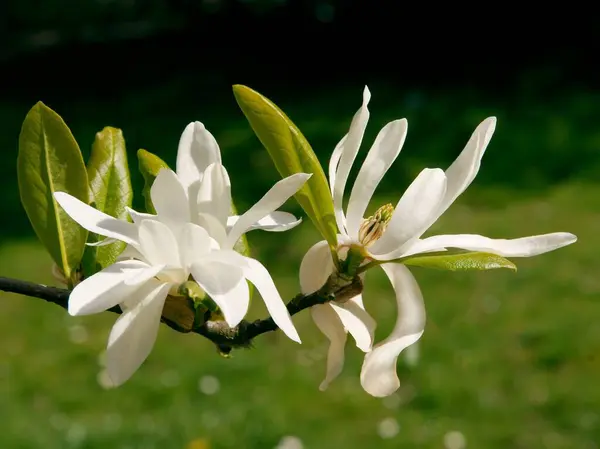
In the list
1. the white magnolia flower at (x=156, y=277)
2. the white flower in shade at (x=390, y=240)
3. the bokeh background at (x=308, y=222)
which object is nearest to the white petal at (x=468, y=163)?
the white flower in shade at (x=390, y=240)

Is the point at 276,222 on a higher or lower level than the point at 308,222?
higher

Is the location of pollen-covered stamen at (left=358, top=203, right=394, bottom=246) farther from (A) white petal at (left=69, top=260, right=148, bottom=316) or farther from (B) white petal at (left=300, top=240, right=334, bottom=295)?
(A) white petal at (left=69, top=260, right=148, bottom=316)

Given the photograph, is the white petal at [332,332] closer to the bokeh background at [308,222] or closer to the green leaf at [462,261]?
the green leaf at [462,261]

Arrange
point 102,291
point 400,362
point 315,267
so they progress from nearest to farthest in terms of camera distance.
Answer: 1. point 102,291
2. point 315,267
3. point 400,362

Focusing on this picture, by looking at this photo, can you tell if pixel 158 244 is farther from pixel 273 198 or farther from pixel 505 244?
pixel 505 244

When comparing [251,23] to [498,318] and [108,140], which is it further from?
[108,140]

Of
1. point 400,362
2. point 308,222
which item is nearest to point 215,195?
point 400,362

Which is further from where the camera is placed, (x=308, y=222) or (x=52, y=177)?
(x=308, y=222)
